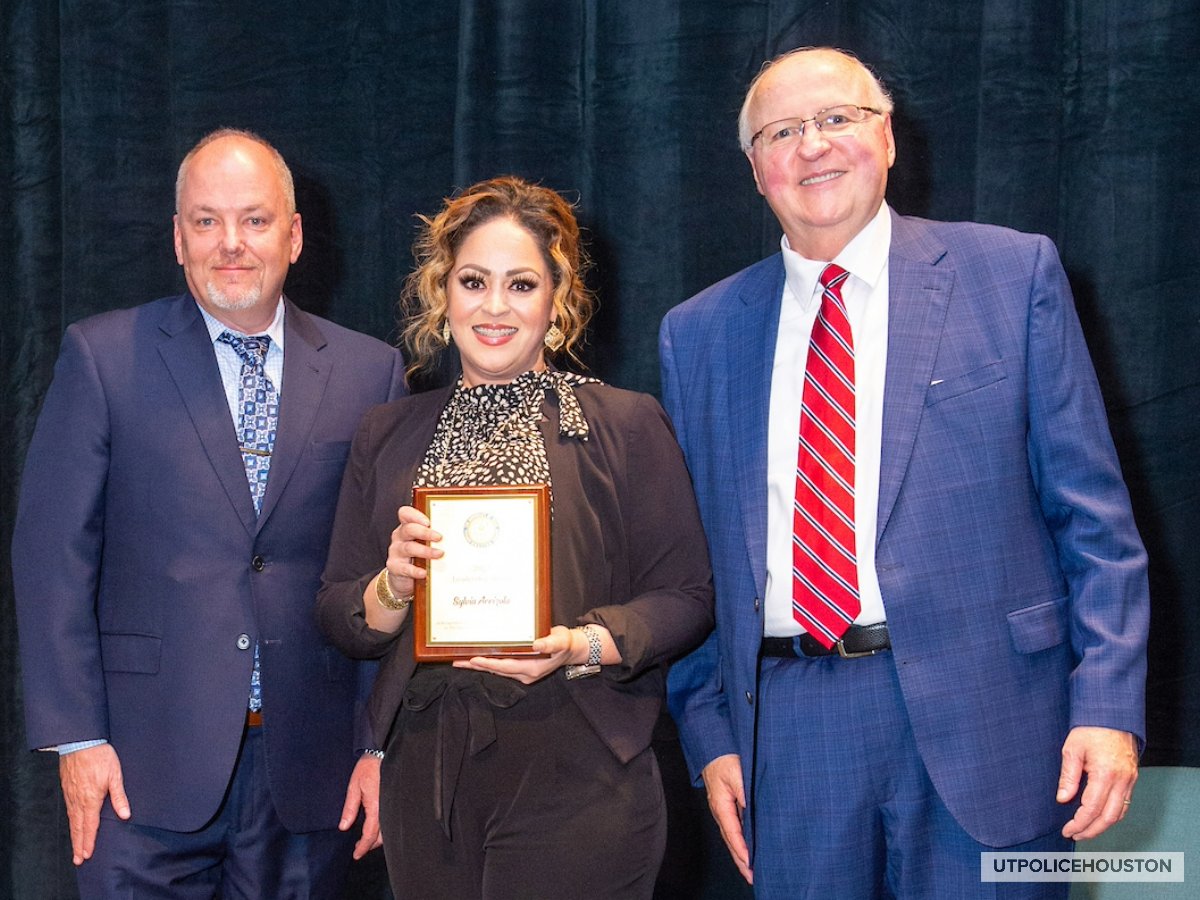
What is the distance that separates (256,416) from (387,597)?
539 millimetres

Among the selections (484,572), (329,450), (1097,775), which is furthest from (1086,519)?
(329,450)

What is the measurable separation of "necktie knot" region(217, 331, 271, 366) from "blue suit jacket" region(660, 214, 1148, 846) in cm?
93

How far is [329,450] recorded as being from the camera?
2.28m

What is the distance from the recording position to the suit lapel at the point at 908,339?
1.89 metres

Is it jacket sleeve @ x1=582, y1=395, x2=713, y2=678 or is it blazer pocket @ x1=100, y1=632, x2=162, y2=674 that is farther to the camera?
blazer pocket @ x1=100, y1=632, x2=162, y2=674

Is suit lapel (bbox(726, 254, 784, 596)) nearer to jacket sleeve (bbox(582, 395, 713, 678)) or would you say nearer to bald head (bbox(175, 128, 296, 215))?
jacket sleeve (bbox(582, 395, 713, 678))

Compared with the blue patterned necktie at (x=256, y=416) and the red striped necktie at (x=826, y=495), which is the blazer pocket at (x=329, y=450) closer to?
the blue patterned necktie at (x=256, y=416)

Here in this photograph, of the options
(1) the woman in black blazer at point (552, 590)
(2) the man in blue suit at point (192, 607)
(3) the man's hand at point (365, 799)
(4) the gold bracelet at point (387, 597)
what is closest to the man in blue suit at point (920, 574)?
(1) the woman in black blazer at point (552, 590)

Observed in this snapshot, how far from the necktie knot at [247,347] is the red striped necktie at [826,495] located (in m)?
0.99

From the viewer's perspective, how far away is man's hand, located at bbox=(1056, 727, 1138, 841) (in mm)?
1801

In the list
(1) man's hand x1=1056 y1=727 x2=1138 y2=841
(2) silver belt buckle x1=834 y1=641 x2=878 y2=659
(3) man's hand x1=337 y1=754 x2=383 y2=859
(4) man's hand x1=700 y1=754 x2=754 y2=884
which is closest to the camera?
(1) man's hand x1=1056 y1=727 x2=1138 y2=841

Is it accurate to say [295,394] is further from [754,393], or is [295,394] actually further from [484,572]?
[754,393]

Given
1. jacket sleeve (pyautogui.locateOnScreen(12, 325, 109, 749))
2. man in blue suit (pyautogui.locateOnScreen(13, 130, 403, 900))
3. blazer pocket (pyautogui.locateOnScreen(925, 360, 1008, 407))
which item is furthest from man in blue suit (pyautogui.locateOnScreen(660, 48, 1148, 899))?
jacket sleeve (pyautogui.locateOnScreen(12, 325, 109, 749))

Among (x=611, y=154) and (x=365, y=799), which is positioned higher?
(x=611, y=154)
